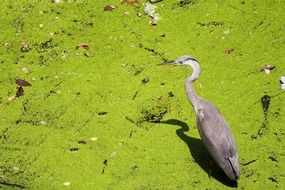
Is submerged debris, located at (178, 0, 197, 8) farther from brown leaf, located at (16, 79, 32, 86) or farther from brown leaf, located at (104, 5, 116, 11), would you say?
brown leaf, located at (16, 79, 32, 86)

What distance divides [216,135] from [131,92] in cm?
103

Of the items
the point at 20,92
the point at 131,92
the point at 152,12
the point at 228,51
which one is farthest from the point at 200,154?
the point at 152,12

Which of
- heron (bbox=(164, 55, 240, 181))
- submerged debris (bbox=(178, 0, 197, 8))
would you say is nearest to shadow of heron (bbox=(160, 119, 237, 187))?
heron (bbox=(164, 55, 240, 181))

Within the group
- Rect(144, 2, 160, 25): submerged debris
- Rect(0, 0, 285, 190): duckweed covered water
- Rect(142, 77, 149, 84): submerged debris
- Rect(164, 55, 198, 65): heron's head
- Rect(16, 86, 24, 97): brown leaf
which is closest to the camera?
Rect(0, 0, 285, 190): duckweed covered water

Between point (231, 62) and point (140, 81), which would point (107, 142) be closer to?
point (140, 81)

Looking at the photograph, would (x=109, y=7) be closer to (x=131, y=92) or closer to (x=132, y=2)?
(x=132, y=2)

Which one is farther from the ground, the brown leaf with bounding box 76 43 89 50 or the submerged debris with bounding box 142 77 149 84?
the brown leaf with bounding box 76 43 89 50

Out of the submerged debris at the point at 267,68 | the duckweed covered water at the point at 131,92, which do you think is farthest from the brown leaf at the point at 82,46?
the submerged debris at the point at 267,68

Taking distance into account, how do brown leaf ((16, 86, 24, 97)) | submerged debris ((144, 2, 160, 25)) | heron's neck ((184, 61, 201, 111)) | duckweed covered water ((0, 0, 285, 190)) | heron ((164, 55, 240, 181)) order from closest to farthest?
heron ((164, 55, 240, 181)), duckweed covered water ((0, 0, 285, 190)), heron's neck ((184, 61, 201, 111)), brown leaf ((16, 86, 24, 97)), submerged debris ((144, 2, 160, 25))

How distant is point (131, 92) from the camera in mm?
4711

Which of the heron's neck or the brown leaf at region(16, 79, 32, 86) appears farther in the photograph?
the brown leaf at region(16, 79, 32, 86)

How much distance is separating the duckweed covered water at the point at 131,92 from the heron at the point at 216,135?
0.61 ft

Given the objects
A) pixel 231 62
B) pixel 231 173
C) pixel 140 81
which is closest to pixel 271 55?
pixel 231 62

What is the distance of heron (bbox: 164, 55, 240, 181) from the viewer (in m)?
3.85
